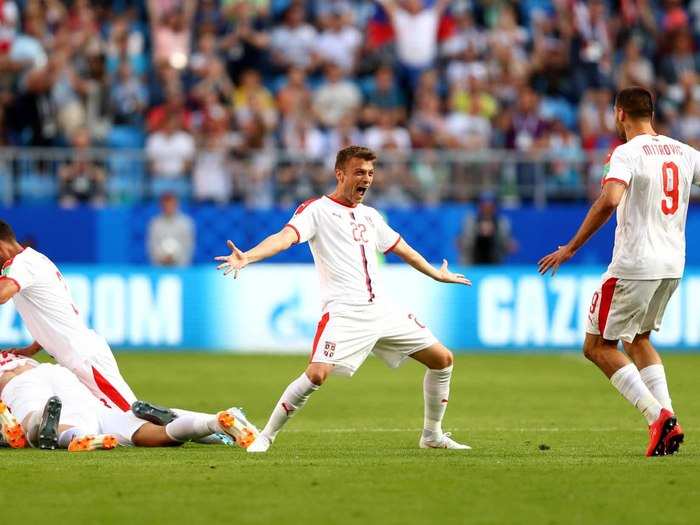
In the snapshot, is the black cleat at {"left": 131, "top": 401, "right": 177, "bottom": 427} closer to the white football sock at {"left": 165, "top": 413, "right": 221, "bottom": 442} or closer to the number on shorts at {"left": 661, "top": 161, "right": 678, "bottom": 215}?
the white football sock at {"left": 165, "top": 413, "right": 221, "bottom": 442}

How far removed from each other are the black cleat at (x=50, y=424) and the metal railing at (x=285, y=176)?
11.6m

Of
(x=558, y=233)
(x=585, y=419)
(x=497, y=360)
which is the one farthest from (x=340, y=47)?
(x=585, y=419)

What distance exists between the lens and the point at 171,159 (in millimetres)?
21750

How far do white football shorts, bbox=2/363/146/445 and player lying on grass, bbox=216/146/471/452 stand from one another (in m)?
1.07

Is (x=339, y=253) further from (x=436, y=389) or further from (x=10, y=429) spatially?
(x=10, y=429)

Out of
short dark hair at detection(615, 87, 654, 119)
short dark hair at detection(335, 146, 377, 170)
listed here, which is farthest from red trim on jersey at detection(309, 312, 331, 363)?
short dark hair at detection(615, 87, 654, 119)

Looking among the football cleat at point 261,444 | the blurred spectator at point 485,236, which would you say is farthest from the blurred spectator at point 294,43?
the football cleat at point 261,444

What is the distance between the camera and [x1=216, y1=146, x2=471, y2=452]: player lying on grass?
9.94 m

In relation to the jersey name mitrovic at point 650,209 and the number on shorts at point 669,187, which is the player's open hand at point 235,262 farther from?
the number on shorts at point 669,187

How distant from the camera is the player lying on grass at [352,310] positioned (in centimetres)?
994

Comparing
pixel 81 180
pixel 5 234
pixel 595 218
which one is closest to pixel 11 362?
pixel 5 234

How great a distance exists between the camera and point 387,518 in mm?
7258

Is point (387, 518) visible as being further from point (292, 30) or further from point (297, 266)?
Answer: point (292, 30)

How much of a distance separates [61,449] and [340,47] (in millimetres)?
14897
